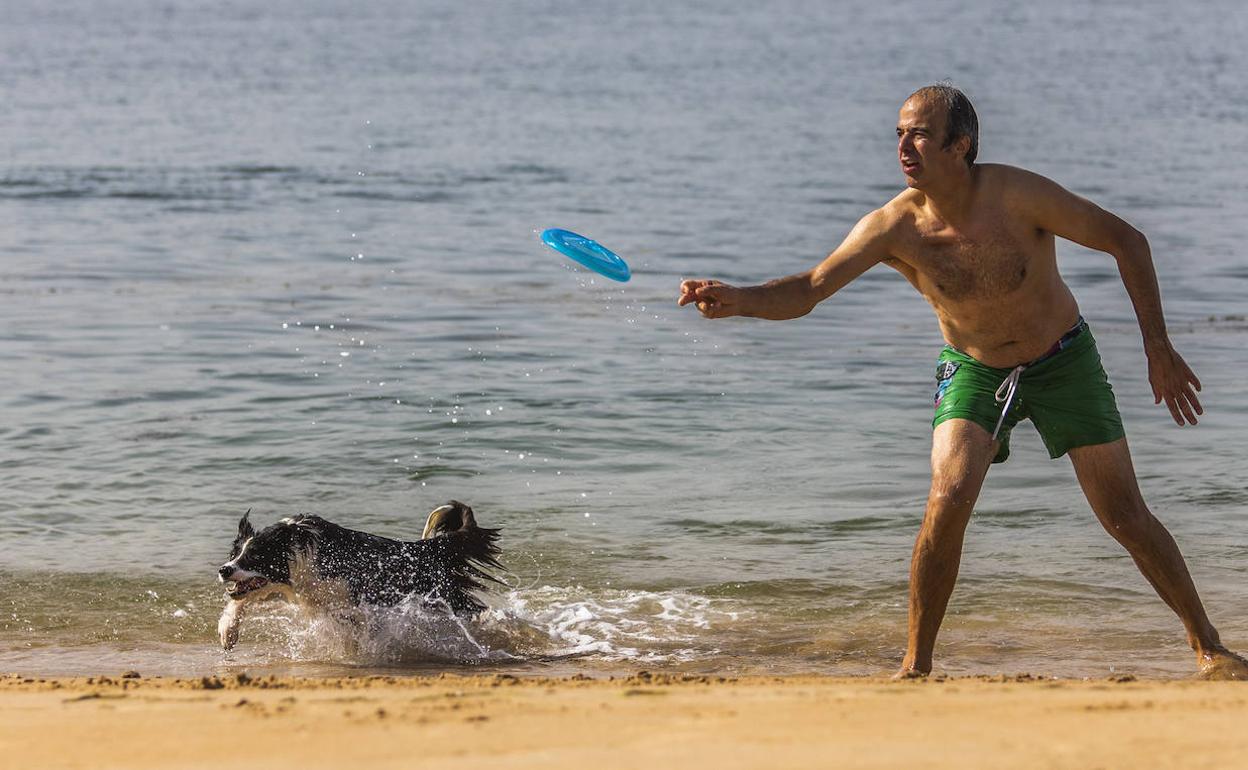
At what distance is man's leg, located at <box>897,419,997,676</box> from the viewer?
5.93m

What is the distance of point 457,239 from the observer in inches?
743

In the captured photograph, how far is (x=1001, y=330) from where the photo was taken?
239 inches

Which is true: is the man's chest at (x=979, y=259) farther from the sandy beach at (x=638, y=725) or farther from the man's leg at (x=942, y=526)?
the sandy beach at (x=638, y=725)

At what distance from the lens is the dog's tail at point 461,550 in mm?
7184

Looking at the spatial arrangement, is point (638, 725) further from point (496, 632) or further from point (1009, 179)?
point (496, 632)

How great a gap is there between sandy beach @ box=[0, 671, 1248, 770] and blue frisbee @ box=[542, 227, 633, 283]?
87.6 inches

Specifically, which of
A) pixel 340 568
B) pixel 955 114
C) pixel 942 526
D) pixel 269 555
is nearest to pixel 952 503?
pixel 942 526

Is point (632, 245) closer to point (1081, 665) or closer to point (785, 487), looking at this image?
point (785, 487)

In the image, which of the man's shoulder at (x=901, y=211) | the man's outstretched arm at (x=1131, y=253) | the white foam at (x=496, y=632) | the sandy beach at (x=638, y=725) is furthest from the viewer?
the white foam at (x=496, y=632)

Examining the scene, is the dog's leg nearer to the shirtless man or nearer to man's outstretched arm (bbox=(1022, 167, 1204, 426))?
the shirtless man

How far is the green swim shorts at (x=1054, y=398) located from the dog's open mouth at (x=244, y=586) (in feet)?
8.96

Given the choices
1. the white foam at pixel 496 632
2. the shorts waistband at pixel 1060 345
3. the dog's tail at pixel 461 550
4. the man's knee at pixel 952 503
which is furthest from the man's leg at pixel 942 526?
the dog's tail at pixel 461 550

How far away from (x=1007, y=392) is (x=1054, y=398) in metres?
0.16

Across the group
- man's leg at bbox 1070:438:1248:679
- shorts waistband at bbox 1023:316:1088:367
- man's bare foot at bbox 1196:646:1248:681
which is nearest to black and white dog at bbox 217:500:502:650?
shorts waistband at bbox 1023:316:1088:367
